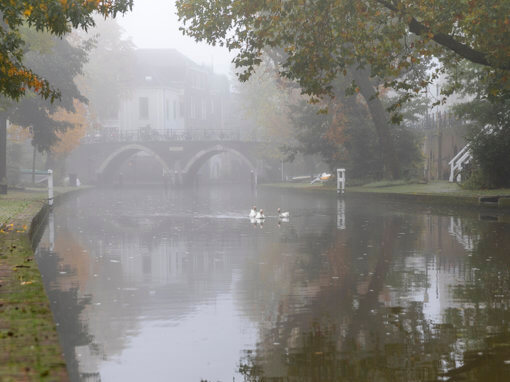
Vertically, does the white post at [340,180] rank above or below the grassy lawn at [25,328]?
above

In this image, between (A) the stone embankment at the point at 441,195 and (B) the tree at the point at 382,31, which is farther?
(A) the stone embankment at the point at 441,195

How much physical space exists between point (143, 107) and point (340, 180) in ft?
219

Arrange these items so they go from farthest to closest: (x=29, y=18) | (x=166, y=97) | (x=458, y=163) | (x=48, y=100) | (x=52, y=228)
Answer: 1. (x=166, y=97)
2. (x=458, y=163)
3. (x=48, y=100)
4. (x=52, y=228)
5. (x=29, y=18)

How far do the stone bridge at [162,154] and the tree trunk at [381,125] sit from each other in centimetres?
3774

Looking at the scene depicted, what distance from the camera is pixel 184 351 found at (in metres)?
7.27

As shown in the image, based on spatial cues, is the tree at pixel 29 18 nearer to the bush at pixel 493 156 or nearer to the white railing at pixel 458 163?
the bush at pixel 493 156

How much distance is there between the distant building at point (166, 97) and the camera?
107625mm

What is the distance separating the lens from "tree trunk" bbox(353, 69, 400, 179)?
145ft

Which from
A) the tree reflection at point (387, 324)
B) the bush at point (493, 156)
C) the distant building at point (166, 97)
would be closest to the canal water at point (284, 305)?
the tree reflection at point (387, 324)

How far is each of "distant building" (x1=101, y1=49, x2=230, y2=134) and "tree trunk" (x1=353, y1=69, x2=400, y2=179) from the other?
5594 centimetres

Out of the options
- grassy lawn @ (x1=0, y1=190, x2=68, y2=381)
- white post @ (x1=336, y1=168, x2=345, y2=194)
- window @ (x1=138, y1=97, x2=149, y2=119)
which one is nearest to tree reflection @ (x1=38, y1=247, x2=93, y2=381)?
grassy lawn @ (x1=0, y1=190, x2=68, y2=381)

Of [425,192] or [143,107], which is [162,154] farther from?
[425,192]

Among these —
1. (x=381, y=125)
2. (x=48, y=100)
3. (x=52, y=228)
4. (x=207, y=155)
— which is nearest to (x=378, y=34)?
(x=52, y=228)

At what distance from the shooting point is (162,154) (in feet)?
286
